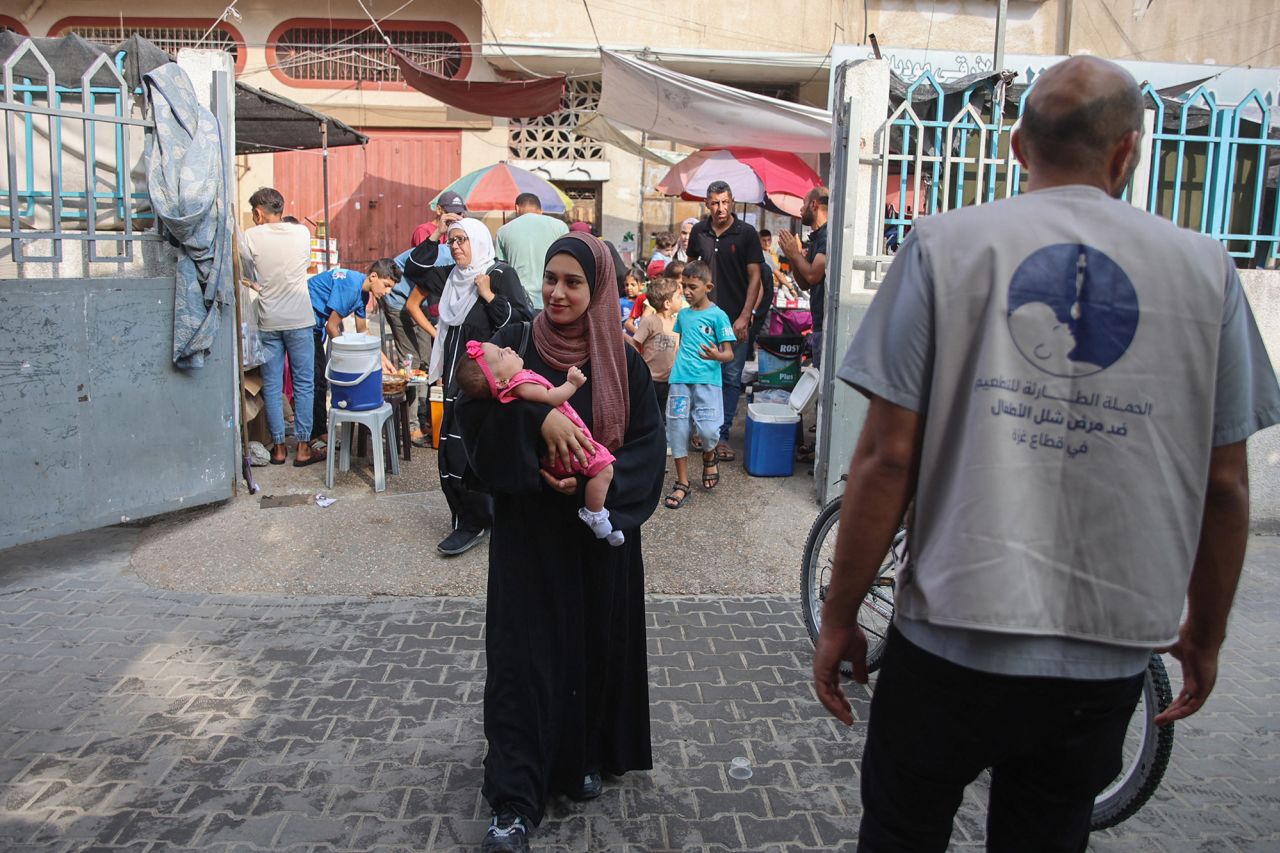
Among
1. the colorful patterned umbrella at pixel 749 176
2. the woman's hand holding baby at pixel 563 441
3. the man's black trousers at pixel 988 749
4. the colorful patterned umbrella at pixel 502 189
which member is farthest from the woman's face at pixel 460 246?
the colorful patterned umbrella at pixel 502 189

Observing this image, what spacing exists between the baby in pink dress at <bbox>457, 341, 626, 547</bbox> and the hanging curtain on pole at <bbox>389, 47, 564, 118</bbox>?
A: 10804 mm

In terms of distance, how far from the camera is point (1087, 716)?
1910 mm

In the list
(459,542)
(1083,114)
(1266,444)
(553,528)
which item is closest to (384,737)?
(553,528)

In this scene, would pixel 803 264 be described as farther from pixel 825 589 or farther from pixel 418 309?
pixel 825 589

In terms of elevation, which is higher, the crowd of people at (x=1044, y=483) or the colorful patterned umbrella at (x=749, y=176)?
the colorful patterned umbrella at (x=749, y=176)

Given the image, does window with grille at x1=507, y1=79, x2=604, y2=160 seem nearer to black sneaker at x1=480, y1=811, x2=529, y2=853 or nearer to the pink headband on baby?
the pink headband on baby

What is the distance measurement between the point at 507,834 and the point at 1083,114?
7.86 feet

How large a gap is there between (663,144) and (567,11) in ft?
8.01

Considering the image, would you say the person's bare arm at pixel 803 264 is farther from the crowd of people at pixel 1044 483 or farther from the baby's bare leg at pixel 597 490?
the crowd of people at pixel 1044 483

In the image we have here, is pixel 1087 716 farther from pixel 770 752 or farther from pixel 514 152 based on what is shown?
pixel 514 152

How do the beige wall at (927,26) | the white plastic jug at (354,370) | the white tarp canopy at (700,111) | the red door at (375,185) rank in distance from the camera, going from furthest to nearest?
the red door at (375,185) → the beige wall at (927,26) → the white tarp canopy at (700,111) → the white plastic jug at (354,370)

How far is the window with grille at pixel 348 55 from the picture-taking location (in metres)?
16.6

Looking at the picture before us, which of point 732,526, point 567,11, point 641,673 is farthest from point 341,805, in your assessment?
point 567,11

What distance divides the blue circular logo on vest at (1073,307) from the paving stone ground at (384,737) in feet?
6.41
